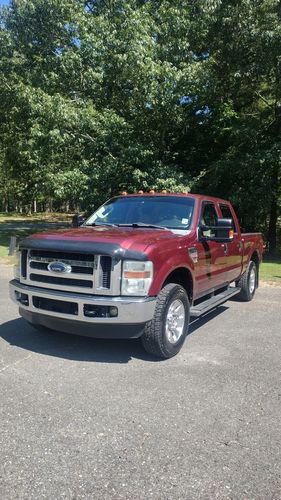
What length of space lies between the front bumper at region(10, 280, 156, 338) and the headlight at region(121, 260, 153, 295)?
84 millimetres

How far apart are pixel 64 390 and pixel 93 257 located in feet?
4.44

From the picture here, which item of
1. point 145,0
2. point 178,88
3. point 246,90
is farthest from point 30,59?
point 246,90

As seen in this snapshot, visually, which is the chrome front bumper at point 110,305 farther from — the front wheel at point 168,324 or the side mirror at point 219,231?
the side mirror at point 219,231

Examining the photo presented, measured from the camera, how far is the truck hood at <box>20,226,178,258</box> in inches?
182

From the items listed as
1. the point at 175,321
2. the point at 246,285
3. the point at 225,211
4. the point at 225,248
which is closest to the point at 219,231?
the point at 225,248

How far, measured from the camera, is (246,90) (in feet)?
56.0

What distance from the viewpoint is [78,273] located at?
477cm

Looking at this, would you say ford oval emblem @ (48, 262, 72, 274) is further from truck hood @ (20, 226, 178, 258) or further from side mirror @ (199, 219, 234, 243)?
side mirror @ (199, 219, 234, 243)

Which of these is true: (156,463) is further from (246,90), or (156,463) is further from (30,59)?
(30,59)

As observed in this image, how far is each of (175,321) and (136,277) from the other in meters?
0.92

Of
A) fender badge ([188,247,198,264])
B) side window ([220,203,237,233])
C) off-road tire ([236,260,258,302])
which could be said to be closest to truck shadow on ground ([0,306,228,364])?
fender badge ([188,247,198,264])

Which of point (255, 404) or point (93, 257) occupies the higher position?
point (93, 257)

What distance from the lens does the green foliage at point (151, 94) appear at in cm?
1480

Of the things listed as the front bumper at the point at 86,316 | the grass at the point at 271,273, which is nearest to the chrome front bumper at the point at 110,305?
the front bumper at the point at 86,316
